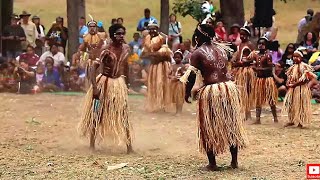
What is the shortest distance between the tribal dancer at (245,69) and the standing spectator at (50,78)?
594 centimetres

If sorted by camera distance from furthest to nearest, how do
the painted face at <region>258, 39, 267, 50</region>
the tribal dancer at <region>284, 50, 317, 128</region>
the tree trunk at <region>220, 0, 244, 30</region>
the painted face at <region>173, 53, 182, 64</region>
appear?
1. the tree trunk at <region>220, 0, 244, 30</region>
2. the painted face at <region>173, 53, 182, 64</region>
3. the painted face at <region>258, 39, 267, 50</region>
4. the tribal dancer at <region>284, 50, 317, 128</region>

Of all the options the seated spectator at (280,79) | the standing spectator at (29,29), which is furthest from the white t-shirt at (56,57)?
the seated spectator at (280,79)

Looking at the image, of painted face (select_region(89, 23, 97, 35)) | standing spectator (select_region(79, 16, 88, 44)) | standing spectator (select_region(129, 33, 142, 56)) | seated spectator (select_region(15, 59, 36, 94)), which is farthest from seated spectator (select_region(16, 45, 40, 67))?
painted face (select_region(89, 23, 97, 35))

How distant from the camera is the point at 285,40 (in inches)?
1127

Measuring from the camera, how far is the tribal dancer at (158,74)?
44.4 ft

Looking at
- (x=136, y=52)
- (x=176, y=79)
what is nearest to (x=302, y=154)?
(x=176, y=79)

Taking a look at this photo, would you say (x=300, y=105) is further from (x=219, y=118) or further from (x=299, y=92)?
(x=219, y=118)

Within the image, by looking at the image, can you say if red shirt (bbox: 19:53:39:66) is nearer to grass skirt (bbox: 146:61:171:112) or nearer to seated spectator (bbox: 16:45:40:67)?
seated spectator (bbox: 16:45:40:67)

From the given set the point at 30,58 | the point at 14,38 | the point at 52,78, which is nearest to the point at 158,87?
the point at 52,78

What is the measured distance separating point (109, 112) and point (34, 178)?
5.73ft

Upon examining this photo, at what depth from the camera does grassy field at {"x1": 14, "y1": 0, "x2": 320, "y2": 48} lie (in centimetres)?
3219

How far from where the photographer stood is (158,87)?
540 inches

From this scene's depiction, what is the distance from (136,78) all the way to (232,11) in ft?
9.41

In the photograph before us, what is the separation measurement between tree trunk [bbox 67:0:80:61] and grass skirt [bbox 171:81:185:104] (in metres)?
5.71
